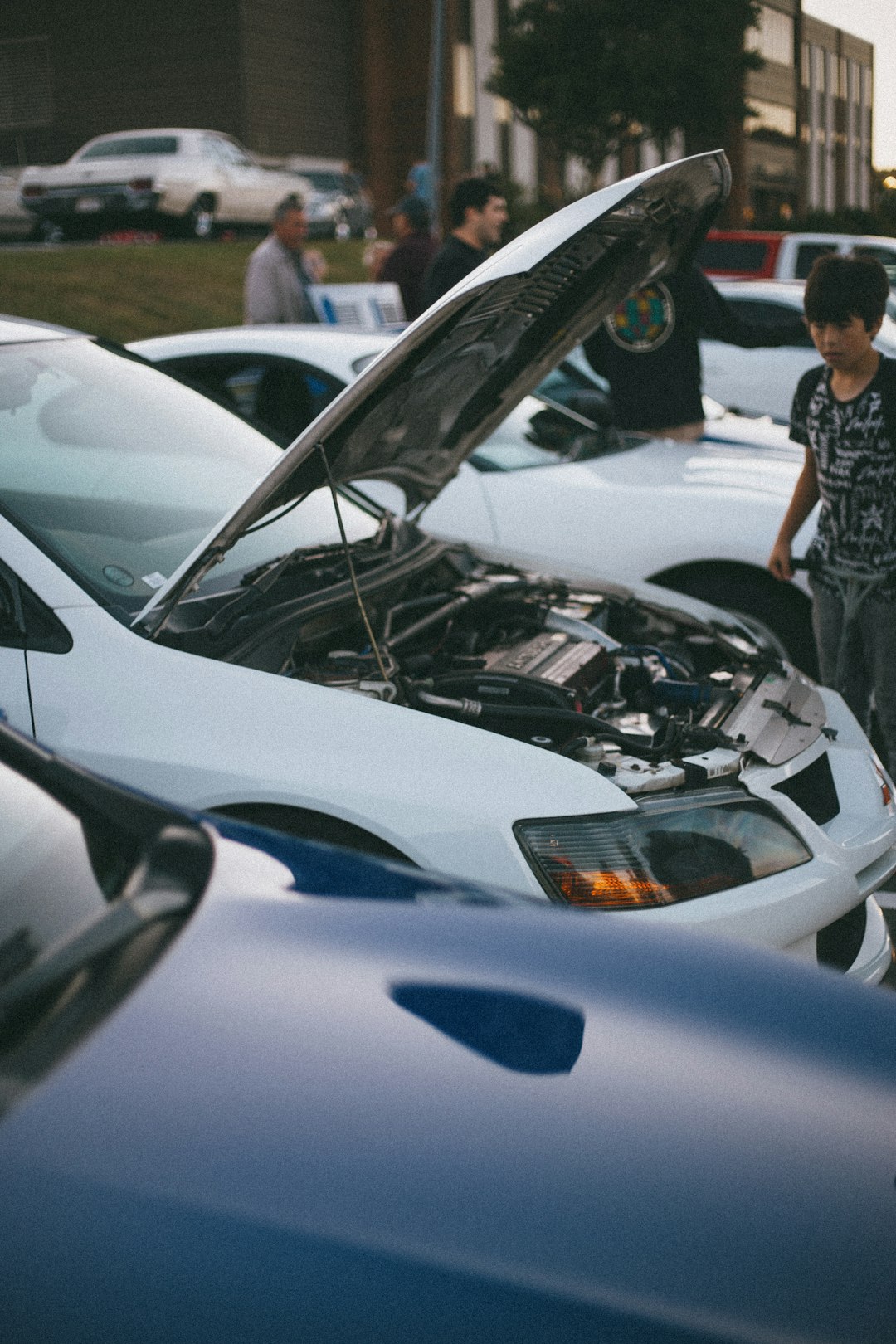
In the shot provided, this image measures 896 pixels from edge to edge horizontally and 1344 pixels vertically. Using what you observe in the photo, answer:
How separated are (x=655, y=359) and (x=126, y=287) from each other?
1337 centimetres

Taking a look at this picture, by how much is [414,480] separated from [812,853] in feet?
5.83

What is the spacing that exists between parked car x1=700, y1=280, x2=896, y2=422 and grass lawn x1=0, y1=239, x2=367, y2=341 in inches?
307

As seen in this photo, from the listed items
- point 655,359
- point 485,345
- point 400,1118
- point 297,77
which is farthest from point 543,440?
point 297,77

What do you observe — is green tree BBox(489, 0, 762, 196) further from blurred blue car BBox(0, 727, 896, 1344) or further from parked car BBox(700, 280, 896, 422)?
blurred blue car BBox(0, 727, 896, 1344)

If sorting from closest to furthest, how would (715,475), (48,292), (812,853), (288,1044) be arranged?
(288,1044) → (812,853) → (715,475) → (48,292)

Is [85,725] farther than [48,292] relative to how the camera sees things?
No

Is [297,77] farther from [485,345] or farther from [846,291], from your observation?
[485,345]

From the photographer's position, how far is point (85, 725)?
276cm

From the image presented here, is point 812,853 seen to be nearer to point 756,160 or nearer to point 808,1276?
point 808,1276

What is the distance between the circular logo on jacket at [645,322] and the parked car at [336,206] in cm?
2090

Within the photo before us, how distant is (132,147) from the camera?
2184 centimetres

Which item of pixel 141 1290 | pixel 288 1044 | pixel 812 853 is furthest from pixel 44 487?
pixel 141 1290

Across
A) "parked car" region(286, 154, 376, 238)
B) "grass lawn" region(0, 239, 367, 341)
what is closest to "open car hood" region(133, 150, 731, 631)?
"grass lawn" region(0, 239, 367, 341)

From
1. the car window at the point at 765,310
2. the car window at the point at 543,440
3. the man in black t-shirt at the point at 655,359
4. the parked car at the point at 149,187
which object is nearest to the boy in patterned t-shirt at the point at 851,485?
the car window at the point at 543,440
